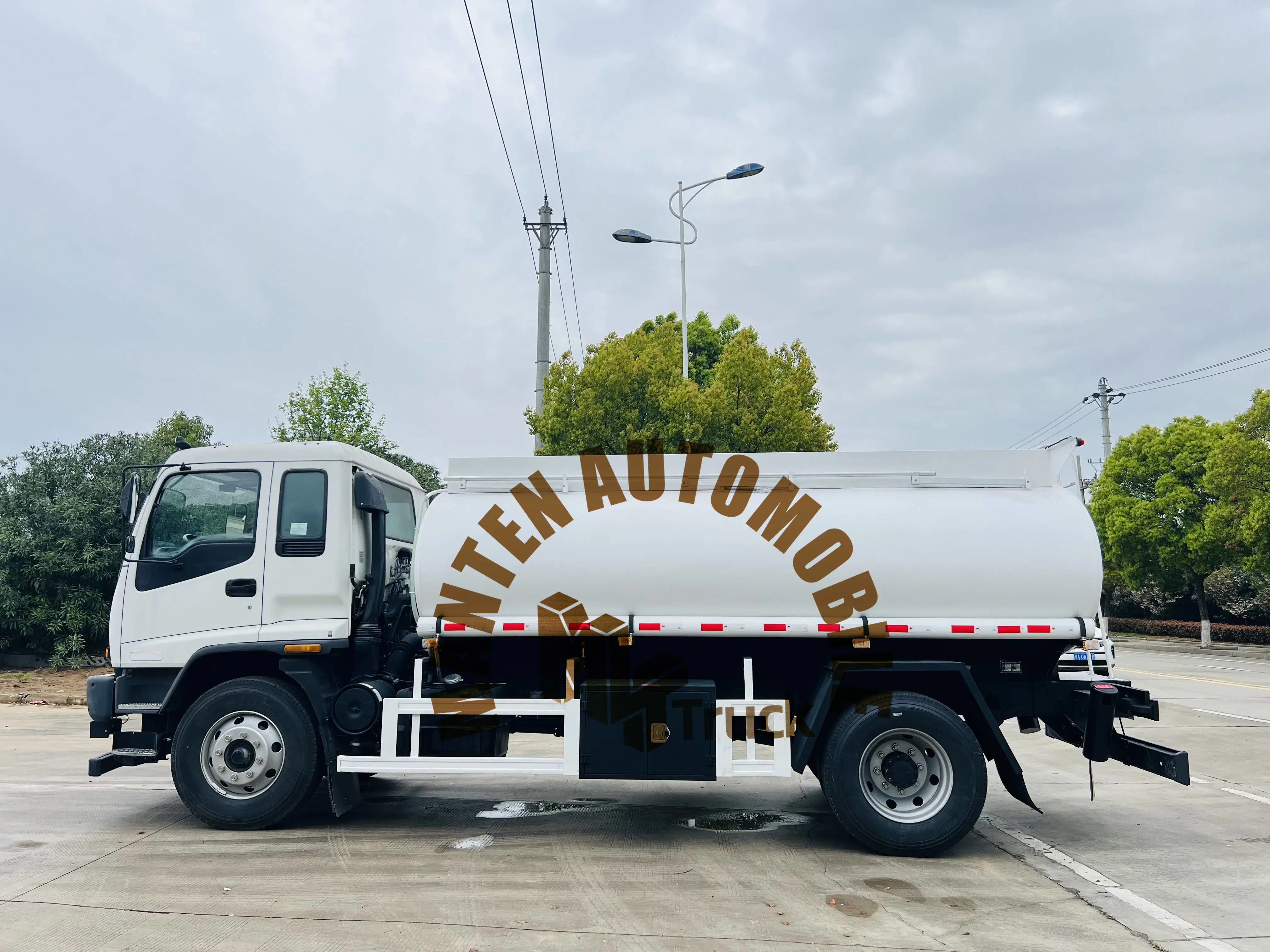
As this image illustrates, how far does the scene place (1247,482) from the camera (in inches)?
1100

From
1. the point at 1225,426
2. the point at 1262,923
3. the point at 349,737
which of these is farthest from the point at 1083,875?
the point at 1225,426

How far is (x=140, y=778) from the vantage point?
8867mm

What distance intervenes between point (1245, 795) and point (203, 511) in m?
9.35

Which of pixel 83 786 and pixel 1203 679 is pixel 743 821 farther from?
pixel 1203 679

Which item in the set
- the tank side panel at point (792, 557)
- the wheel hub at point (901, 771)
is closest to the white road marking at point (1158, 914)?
the wheel hub at point (901, 771)

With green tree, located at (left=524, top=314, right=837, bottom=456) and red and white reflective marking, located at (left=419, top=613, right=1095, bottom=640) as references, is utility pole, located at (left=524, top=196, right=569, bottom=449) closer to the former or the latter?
green tree, located at (left=524, top=314, right=837, bottom=456)

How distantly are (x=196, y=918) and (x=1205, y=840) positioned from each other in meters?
6.90

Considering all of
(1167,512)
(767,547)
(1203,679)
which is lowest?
(1203,679)

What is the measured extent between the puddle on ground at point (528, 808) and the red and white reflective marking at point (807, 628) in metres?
1.89

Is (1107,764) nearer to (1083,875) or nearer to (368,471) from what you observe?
(1083,875)

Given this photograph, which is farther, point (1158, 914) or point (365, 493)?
point (365, 493)

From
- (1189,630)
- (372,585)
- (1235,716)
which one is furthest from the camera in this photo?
(1189,630)

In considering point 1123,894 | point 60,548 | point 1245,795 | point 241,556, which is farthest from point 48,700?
point 1245,795

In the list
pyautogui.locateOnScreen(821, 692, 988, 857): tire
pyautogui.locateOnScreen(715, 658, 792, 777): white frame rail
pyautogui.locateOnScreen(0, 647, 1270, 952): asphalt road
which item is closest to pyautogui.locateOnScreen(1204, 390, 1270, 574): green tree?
pyautogui.locateOnScreen(0, 647, 1270, 952): asphalt road
